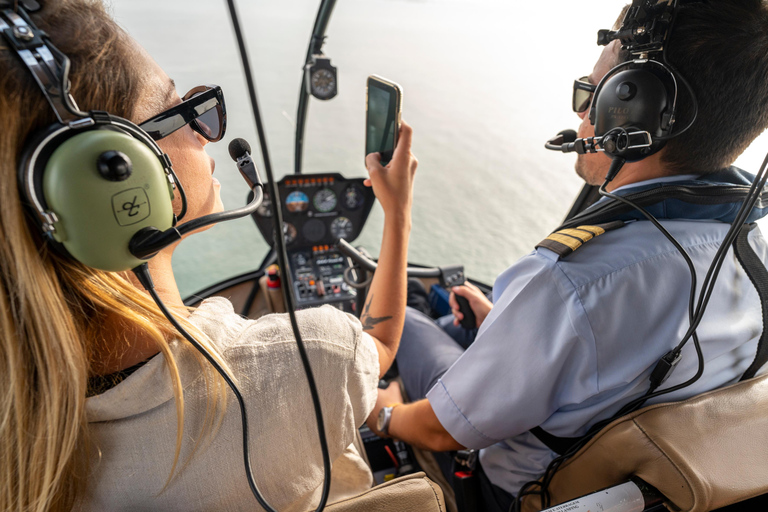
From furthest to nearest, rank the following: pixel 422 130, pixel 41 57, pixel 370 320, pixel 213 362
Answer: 1. pixel 422 130
2. pixel 370 320
3. pixel 213 362
4. pixel 41 57

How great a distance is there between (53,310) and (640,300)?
2.73 feet

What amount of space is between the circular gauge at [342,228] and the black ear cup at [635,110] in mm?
1373

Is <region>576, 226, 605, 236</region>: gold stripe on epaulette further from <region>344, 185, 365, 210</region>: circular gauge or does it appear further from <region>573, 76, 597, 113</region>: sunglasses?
<region>344, 185, 365, 210</region>: circular gauge

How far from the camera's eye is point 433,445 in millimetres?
983

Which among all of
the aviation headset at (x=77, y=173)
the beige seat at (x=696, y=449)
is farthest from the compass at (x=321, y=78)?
the beige seat at (x=696, y=449)

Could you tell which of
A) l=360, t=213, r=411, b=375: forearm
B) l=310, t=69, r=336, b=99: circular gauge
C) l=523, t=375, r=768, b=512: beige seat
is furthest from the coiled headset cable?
l=310, t=69, r=336, b=99: circular gauge

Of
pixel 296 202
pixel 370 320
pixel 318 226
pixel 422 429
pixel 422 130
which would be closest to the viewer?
pixel 370 320

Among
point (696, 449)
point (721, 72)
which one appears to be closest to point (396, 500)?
point (696, 449)

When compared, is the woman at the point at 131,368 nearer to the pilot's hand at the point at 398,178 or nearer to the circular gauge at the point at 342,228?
the pilot's hand at the point at 398,178

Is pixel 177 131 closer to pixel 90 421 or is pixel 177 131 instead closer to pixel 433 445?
pixel 90 421

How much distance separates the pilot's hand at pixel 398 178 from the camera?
3.12 ft

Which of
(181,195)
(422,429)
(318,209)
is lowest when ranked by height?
(422,429)

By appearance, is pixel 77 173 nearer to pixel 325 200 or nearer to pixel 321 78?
pixel 321 78

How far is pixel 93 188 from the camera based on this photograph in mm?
434
